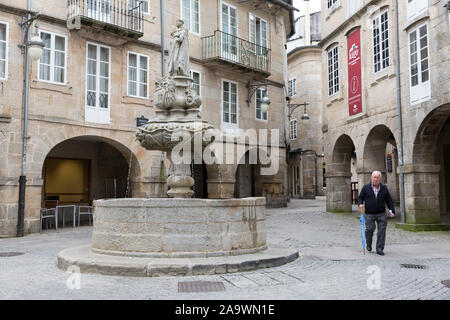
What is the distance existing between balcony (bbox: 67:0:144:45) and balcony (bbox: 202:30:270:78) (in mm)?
3155

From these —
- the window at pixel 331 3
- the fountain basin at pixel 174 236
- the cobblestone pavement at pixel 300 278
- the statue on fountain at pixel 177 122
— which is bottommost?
the cobblestone pavement at pixel 300 278

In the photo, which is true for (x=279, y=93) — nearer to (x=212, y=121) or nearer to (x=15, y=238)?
(x=212, y=121)

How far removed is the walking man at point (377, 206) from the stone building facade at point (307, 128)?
79.5 feet

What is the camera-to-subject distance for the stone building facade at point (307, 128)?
3366 cm

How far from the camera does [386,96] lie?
15125mm

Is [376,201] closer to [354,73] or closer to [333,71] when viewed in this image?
[354,73]

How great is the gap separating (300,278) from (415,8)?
1030cm

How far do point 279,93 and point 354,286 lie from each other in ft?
54.3

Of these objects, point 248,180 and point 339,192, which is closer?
point 339,192

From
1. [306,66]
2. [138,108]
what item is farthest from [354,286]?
[306,66]

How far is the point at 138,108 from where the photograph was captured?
617 inches

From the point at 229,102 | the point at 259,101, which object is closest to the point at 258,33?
the point at 259,101

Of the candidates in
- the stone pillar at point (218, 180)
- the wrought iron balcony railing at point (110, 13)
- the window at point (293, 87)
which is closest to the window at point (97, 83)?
the wrought iron balcony railing at point (110, 13)

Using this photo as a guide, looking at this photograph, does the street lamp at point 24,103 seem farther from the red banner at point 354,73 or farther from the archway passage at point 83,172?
the red banner at point 354,73
